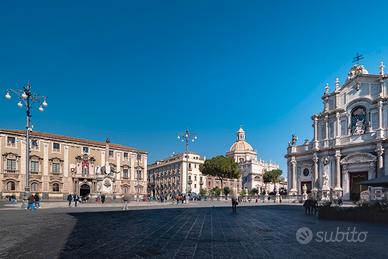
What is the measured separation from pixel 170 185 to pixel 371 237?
10583 centimetres

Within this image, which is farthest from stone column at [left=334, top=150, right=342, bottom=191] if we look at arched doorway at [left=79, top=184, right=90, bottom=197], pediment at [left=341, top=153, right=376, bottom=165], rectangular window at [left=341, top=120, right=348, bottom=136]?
arched doorway at [left=79, top=184, right=90, bottom=197]

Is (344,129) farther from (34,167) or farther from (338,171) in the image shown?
(34,167)

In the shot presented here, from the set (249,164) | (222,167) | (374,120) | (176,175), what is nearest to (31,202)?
(374,120)

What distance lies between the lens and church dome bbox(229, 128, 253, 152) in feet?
484

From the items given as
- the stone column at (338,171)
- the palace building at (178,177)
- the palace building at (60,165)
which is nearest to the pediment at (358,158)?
the stone column at (338,171)

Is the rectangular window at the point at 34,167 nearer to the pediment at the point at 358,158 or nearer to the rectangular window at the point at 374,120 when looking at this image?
the pediment at the point at 358,158

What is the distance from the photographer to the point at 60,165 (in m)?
68.2

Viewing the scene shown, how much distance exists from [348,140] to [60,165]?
52.4 m

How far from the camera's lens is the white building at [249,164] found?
12962 cm

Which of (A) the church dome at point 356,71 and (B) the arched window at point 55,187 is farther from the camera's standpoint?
(B) the arched window at point 55,187

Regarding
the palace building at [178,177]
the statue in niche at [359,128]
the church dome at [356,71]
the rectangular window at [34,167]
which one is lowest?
the palace building at [178,177]

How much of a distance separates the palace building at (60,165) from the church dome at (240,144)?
2901 inches

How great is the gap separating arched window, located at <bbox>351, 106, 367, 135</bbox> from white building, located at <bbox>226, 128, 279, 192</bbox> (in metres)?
79.6

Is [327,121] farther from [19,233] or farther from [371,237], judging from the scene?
[19,233]
